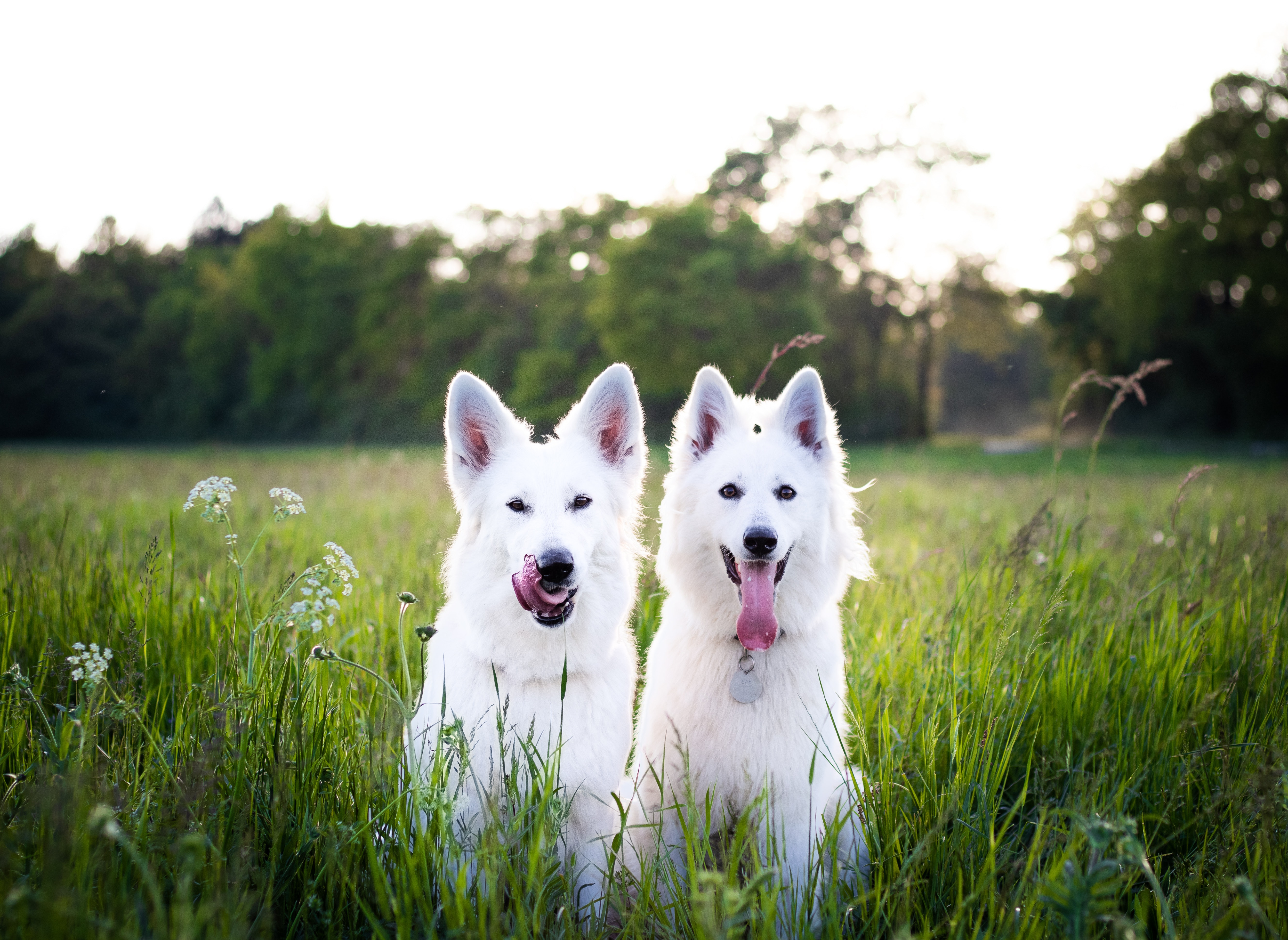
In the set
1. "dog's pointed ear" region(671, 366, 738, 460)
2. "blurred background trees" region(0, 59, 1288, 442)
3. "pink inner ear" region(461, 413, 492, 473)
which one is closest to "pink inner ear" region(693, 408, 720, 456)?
"dog's pointed ear" region(671, 366, 738, 460)

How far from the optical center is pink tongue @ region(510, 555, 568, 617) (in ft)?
8.14

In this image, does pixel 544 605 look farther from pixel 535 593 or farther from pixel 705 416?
pixel 705 416

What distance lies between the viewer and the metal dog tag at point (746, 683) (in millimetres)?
2736

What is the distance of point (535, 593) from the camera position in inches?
97.9

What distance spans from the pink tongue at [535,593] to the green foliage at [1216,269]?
144 feet

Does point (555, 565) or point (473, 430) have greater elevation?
point (473, 430)

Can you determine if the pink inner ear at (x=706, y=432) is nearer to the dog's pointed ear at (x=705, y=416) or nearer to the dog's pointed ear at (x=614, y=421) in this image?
the dog's pointed ear at (x=705, y=416)

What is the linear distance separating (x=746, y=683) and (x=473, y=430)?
156 centimetres

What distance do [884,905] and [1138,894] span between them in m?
0.84

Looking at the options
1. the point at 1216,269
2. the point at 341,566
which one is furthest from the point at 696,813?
the point at 1216,269

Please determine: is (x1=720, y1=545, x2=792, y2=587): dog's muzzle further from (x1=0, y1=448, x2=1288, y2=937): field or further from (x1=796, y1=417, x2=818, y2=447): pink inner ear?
(x1=0, y1=448, x2=1288, y2=937): field

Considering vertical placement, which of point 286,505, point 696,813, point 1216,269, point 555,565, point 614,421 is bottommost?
point 696,813

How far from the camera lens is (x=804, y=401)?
3.16 m

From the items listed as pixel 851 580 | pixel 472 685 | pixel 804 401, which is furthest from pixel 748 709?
pixel 851 580
